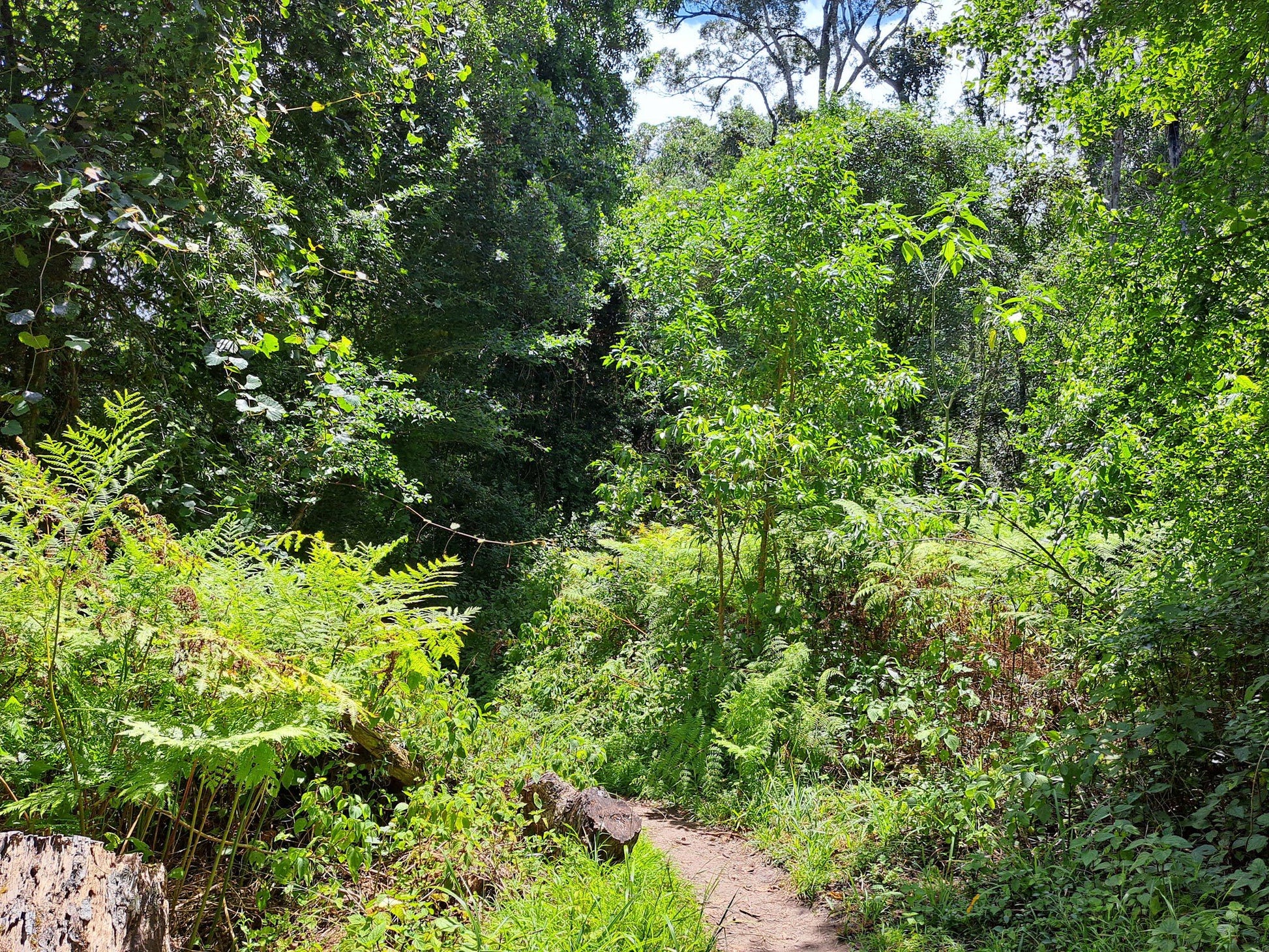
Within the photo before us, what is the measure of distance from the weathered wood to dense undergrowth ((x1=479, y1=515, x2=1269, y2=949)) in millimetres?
2883

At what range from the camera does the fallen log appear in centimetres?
385

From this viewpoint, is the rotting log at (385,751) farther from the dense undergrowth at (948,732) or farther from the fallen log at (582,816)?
the dense undergrowth at (948,732)

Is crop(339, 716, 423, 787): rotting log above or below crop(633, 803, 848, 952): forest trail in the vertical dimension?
above

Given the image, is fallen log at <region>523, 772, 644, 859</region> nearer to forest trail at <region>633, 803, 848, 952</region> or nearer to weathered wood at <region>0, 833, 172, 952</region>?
forest trail at <region>633, 803, 848, 952</region>

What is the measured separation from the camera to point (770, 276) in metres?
6.25

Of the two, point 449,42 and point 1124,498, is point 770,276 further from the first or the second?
point 449,42

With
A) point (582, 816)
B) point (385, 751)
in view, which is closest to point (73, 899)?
point (385, 751)

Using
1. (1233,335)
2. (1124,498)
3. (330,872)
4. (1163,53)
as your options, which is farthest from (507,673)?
(1163,53)

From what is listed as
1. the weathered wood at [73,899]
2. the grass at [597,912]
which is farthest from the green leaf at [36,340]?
the grass at [597,912]

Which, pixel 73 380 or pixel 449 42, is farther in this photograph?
pixel 449 42

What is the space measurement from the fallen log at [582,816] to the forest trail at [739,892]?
0.28 metres

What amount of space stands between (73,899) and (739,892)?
3121 mm

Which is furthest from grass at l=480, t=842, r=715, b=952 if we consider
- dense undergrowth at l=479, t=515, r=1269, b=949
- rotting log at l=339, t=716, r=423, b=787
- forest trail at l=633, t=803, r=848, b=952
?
dense undergrowth at l=479, t=515, r=1269, b=949

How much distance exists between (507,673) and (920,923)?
5311mm
